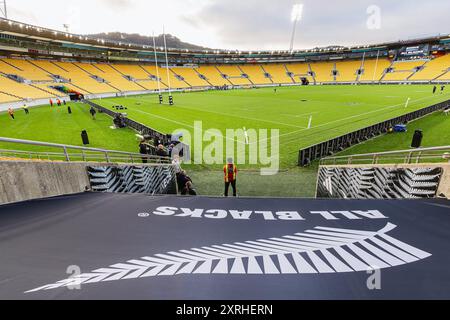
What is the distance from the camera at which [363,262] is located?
188cm

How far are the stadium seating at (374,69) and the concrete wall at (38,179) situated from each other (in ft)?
286

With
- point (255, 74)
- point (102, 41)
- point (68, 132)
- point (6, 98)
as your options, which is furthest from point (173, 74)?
point (68, 132)

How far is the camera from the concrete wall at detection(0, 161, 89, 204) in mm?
4277

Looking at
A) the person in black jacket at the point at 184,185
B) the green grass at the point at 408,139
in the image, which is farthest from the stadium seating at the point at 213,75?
the person in black jacket at the point at 184,185

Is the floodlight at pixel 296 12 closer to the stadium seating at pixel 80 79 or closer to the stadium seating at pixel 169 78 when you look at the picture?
the stadium seating at pixel 169 78

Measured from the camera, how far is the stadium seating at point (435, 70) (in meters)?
59.2

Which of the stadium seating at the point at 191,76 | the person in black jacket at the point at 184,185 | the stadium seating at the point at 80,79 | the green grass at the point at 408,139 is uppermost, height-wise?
the stadium seating at the point at 191,76

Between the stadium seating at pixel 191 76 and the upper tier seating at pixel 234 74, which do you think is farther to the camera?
the upper tier seating at pixel 234 74

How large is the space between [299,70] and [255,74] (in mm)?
19017

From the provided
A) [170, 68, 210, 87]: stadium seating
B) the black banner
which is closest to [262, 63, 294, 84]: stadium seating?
[170, 68, 210, 87]: stadium seating

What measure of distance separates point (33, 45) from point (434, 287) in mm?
75299

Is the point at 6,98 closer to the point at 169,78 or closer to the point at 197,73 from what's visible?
the point at 169,78

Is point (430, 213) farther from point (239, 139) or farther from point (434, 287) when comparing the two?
point (239, 139)
